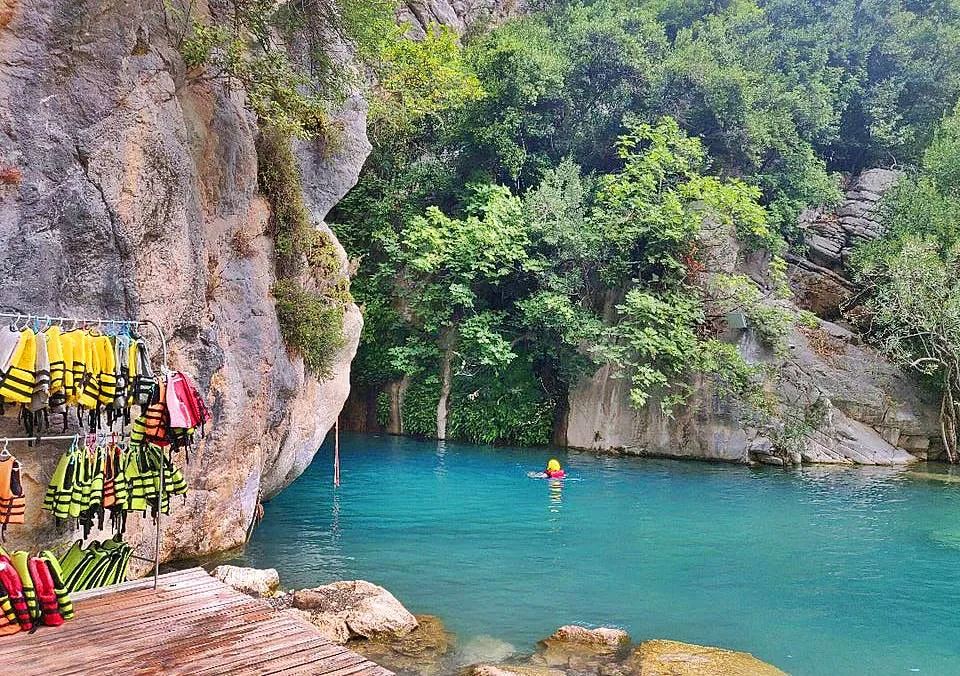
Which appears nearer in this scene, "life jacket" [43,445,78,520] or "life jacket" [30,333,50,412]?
"life jacket" [30,333,50,412]

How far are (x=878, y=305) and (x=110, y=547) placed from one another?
920 inches

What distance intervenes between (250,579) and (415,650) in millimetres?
2472

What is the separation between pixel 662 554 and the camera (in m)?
11.8

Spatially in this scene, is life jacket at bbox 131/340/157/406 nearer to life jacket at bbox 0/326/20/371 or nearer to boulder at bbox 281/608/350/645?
life jacket at bbox 0/326/20/371

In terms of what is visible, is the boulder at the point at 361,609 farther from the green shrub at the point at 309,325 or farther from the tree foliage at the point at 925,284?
the tree foliage at the point at 925,284

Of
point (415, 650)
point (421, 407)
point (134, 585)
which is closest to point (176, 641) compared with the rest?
point (134, 585)

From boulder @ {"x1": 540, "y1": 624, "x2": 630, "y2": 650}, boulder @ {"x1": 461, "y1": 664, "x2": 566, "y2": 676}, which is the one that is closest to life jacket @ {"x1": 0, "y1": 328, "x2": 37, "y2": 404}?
boulder @ {"x1": 461, "y1": 664, "x2": 566, "y2": 676}

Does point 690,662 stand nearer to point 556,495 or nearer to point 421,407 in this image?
point 556,495

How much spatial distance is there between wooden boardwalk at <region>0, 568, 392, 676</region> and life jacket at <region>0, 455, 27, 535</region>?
806 mm

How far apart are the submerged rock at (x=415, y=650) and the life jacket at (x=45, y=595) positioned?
321 cm

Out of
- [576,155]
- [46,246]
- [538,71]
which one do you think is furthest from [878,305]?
[46,246]

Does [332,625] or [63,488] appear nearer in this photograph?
[63,488]

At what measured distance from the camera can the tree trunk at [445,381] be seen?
2412cm

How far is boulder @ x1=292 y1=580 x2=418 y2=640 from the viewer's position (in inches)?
319
